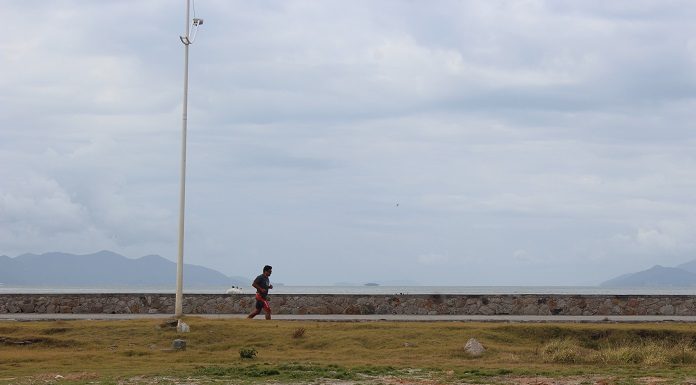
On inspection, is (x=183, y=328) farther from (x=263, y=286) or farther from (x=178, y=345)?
(x=263, y=286)

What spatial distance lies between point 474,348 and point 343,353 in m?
2.64

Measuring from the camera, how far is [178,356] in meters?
21.4


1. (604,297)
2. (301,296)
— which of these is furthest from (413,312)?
(604,297)

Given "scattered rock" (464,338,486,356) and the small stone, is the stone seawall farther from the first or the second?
"scattered rock" (464,338,486,356)

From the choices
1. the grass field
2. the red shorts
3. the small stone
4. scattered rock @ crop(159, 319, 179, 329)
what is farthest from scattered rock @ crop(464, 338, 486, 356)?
scattered rock @ crop(159, 319, 179, 329)

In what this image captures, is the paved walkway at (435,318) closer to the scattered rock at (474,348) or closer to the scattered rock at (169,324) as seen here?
the scattered rock at (169,324)

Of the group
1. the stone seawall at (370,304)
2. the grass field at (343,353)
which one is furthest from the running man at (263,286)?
the stone seawall at (370,304)

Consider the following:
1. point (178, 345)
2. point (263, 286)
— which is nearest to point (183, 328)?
point (178, 345)

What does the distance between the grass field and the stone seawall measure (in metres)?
5.15

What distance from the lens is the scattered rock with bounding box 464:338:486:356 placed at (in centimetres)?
2083

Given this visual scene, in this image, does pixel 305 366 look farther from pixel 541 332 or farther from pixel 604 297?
pixel 604 297

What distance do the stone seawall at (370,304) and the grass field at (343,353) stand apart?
5.15 m

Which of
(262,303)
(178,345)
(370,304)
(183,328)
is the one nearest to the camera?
(178,345)

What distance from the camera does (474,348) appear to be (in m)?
21.0
